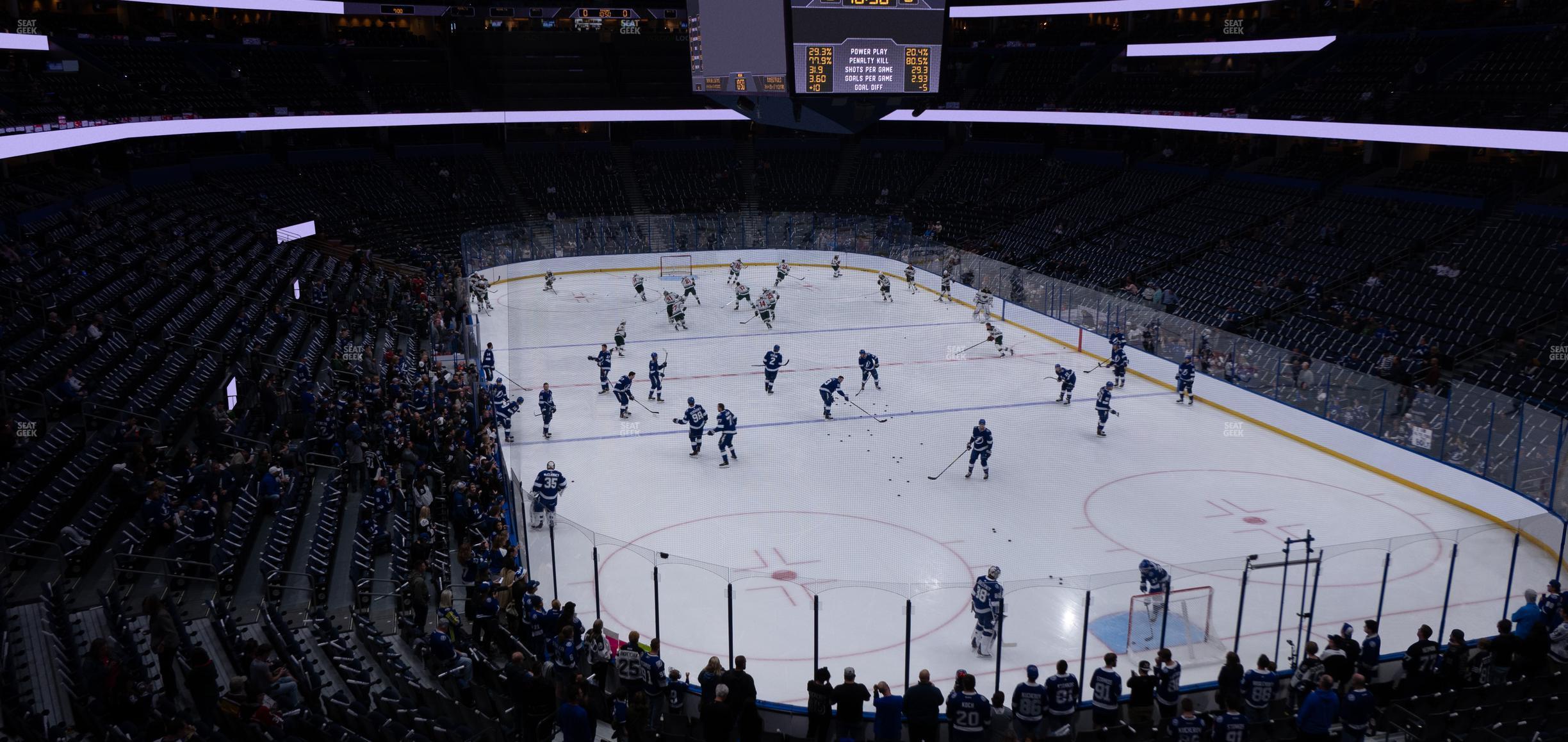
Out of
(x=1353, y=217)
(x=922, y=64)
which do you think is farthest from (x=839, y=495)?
(x=1353, y=217)

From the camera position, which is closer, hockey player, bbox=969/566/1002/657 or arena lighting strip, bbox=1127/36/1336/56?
hockey player, bbox=969/566/1002/657

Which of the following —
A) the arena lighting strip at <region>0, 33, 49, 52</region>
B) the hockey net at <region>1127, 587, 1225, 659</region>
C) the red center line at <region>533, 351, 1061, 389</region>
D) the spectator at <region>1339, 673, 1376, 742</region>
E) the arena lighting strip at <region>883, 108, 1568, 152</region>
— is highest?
the arena lighting strip at <region>0, 33, 49, 52</region>

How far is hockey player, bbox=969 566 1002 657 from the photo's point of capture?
8969 mm

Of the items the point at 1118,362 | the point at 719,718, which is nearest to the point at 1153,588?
the point at 719,718

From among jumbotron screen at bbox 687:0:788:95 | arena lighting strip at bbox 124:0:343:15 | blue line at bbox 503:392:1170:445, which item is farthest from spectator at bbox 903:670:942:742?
arena lighting strip at bbox 124:0:343:15

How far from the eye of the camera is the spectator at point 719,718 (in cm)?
731

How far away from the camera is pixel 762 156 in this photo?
38.2 meters

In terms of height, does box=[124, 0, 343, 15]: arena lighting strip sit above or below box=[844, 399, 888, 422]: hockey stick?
above

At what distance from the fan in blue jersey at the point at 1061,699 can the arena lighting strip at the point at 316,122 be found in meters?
17.3

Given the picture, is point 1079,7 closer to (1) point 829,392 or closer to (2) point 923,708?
(1) point 829,392

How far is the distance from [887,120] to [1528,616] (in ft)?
102

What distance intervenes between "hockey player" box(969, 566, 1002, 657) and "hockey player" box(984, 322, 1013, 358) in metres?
12.0

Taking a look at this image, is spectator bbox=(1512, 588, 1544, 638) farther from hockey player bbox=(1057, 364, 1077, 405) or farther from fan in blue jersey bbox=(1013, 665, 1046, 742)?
hockey player bbox=(1057, 364, 1077, 405)

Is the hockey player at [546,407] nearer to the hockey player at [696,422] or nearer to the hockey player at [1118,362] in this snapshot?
the hockey player at [696,422]
